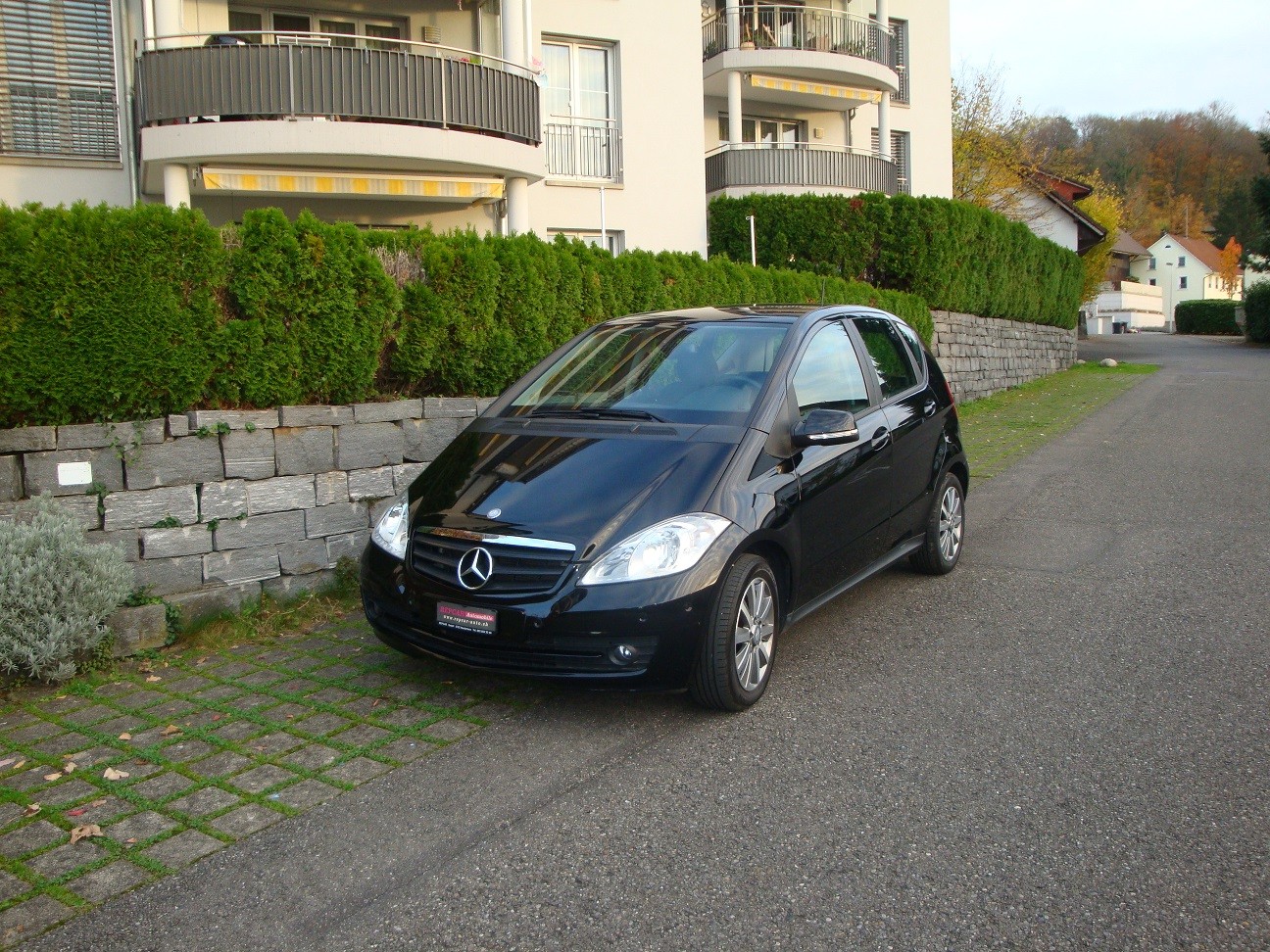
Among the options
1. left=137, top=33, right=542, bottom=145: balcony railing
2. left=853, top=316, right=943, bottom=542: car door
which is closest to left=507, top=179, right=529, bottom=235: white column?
left=137, top=33, right=542, bottom=145: balcony railing

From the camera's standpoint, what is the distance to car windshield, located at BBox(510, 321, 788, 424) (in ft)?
18.6

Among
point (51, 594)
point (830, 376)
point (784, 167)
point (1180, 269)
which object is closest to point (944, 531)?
point (830, 376)

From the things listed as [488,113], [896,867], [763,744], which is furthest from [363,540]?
[488,113]

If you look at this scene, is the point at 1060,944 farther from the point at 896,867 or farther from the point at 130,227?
the point at 130,227

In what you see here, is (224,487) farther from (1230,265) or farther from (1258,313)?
(1230,265)

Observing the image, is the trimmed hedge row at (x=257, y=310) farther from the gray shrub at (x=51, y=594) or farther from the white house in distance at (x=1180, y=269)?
the white house in distance at (x=1180, y=269)

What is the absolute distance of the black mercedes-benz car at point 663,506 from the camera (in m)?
4.66

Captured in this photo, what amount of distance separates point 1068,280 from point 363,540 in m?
27.6

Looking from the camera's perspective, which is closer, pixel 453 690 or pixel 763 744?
pixel 763 744

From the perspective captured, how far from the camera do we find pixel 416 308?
7.67 meters

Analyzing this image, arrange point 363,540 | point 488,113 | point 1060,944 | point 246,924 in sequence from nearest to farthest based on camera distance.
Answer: point 1060,944
point 246,924
point 363,540
point 488,113

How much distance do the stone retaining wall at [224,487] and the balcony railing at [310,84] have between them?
8266mm

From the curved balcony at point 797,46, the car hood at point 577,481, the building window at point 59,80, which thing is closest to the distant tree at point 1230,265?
the curved balcony at point 797,46

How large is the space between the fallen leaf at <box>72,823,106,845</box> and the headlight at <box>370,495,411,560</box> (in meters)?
1.71
